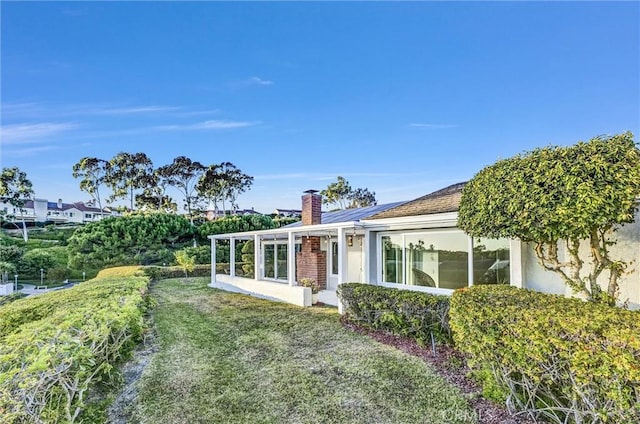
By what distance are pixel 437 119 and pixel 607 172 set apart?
11647mm

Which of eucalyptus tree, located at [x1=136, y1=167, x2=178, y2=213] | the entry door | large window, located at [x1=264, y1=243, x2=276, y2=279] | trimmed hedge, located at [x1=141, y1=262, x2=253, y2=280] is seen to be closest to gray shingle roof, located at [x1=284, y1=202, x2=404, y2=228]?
the entry door

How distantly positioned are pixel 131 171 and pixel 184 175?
27.0 feet

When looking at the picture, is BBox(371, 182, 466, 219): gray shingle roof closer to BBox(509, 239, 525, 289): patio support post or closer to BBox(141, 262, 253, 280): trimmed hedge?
BBox(509, 239, 525, 289): patio support post

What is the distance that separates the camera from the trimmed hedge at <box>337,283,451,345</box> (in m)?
7.43

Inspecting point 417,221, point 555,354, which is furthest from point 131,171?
point 555,354

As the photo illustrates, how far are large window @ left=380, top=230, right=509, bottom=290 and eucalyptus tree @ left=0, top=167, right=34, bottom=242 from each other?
5111 centimetres

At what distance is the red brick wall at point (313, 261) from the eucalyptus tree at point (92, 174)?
4834cm

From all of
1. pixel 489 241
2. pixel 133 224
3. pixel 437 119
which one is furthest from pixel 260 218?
pixel 489 241

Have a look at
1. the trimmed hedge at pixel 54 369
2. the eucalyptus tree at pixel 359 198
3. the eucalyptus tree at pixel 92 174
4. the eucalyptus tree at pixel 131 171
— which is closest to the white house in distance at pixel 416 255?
the trimmed hedge at pixel 54 369

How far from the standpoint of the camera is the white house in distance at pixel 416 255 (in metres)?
8.23

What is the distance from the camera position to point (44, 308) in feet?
33.7

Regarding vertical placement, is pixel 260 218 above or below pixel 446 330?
above

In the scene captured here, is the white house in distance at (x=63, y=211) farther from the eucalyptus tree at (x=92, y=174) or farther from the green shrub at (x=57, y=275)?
the green shrub at (x=57, y=275)

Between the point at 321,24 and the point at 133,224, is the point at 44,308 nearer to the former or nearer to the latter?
the point at 321,24
